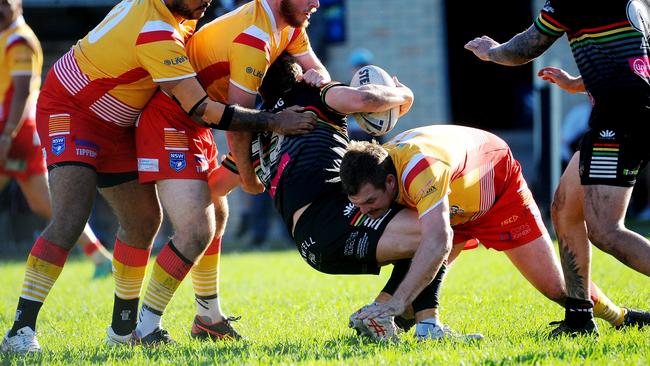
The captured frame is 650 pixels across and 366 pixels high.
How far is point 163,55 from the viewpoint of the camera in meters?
5.12

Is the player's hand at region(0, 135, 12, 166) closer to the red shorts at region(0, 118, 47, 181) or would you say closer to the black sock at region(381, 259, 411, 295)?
the red shorts at region(0, 118, 47, 181)

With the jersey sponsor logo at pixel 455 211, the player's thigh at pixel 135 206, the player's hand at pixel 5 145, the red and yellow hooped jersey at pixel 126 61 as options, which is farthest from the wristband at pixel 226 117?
the player's hand at pixel 5 145

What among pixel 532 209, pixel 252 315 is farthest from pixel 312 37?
pixel 532 209

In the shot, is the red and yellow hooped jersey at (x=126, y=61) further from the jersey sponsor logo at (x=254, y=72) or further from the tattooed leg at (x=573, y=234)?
the tattooed leg at (x=573, y=234)

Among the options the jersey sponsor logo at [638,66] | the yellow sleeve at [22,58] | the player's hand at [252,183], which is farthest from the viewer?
the yellow sleeve at [22,58]

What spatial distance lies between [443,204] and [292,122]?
1098 millimetres

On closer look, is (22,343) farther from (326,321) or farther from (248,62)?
(248,62)

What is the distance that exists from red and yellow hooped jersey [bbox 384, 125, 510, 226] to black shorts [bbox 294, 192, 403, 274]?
0.25 metres

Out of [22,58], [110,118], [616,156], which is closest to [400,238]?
[616,156]

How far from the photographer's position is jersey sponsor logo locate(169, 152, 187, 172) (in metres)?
5.43

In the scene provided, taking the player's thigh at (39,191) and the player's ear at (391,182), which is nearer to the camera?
the player's ear at (391,182)

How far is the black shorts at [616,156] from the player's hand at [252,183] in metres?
1.96

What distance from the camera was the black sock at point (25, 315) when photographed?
5.34m

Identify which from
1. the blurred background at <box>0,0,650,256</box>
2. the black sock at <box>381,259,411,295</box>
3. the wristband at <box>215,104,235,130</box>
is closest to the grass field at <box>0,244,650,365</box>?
the black sock at <box>381,259,411,295</box>
